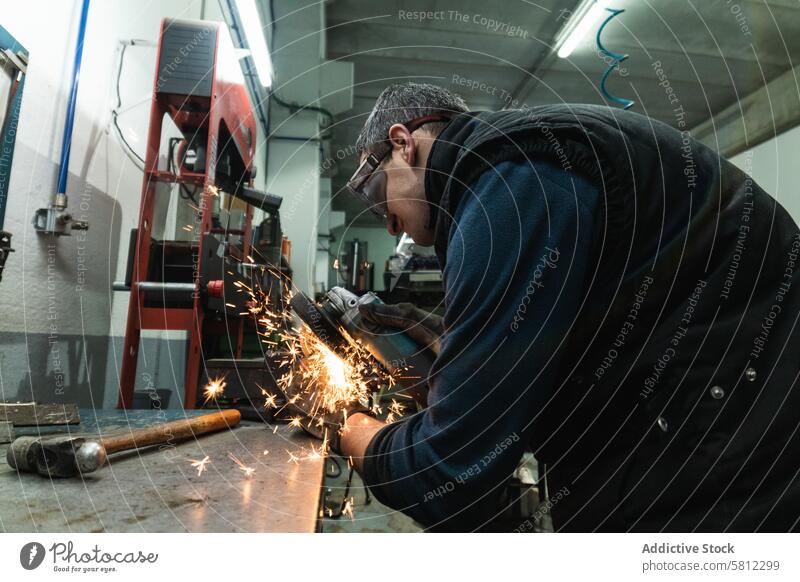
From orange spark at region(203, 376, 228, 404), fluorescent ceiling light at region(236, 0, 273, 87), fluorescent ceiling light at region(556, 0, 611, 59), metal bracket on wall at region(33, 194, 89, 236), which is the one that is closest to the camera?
metal bracket on wall at region(33, 194, 89, 236)

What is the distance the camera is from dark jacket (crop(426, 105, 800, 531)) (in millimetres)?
432

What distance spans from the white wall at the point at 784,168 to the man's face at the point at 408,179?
1.10 m

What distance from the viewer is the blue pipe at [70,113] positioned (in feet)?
3.33

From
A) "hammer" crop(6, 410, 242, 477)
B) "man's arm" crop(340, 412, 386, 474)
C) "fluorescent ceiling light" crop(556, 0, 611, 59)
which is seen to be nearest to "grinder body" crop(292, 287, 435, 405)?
"man's arm" crop(340, 412, 386, 474)

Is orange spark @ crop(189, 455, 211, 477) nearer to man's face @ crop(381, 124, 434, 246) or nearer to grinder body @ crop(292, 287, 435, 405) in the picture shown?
grinder body @ crop(292, 287, 435, 405)

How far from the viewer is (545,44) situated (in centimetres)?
222

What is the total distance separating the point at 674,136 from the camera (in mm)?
484

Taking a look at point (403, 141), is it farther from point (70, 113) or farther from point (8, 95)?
point (70, 113)

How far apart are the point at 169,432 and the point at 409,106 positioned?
62cm

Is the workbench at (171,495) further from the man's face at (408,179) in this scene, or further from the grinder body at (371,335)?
the man's face at (408,179)

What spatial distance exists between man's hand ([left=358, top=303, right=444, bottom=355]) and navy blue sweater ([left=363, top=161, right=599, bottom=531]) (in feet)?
0.88

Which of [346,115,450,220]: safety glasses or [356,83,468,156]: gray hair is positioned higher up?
[356,83,468,156]: gray hair

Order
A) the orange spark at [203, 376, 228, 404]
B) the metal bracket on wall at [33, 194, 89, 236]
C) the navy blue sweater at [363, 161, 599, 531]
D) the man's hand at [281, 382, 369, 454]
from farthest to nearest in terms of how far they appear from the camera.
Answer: the orange spark at [203, 376, 228, 404]
the metal bracket on wall at [33, 194, 89, 236]
the man's hand at [281, 382, 369, 454]
the navy blue sweater at [363, 161, 599, 531]

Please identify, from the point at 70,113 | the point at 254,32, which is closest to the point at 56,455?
the point at 70,113
